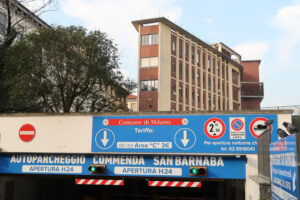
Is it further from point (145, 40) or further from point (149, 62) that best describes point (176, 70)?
point (145, 40)

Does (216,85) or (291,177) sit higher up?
(216,85)

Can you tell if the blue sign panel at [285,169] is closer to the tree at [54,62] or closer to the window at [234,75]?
the tree at [54,62]

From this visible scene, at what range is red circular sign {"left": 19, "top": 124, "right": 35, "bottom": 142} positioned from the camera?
15.3 m

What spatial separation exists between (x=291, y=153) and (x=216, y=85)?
63.7 m

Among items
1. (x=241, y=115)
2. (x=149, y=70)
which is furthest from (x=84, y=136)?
(x=149, y=70)

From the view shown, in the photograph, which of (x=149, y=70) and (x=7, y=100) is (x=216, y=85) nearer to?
(x=149, y=70)

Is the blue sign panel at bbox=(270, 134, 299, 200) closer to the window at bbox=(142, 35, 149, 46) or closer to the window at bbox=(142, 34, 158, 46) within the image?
the window at bbox=(142, 34, 158, 46)

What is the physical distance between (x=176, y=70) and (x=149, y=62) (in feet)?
18.2

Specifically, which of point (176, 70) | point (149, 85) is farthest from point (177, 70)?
point (149, 85)

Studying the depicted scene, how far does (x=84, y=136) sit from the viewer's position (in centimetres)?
1479

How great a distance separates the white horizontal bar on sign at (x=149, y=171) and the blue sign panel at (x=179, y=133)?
73 cm

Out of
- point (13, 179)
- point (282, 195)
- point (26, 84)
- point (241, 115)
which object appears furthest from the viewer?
point (26, 84)

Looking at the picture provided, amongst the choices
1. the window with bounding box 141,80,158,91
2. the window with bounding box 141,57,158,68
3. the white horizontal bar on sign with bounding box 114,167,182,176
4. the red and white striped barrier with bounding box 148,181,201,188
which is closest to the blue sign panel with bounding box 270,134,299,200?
the red and white striped barrier with bounding box 148,181,201,188

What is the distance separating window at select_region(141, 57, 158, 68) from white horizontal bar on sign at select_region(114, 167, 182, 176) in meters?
38.6
